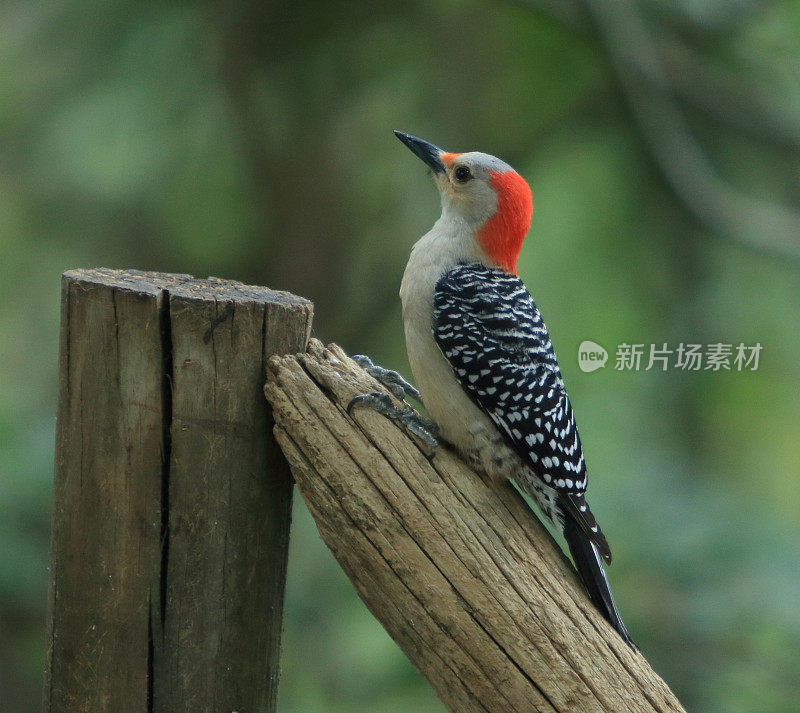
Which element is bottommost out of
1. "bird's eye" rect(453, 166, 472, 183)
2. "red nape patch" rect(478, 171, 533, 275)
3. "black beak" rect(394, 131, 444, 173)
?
"red nape patch" rect(478, 171, 533, 275)

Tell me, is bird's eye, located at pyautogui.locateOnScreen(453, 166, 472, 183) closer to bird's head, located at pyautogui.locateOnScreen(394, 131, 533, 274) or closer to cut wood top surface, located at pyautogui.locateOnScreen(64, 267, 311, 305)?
bird's head, located at pyautogui.locateOnScreen(394, 131, 533, 274)

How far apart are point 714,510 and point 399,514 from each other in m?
3.34

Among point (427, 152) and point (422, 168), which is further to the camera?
point (422, 168)

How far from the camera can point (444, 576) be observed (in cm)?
248

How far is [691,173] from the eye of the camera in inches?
251

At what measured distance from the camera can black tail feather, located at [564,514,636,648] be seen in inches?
106

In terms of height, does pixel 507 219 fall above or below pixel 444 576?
above

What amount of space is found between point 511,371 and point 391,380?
44cm

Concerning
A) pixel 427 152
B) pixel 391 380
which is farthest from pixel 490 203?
pixel 391 380

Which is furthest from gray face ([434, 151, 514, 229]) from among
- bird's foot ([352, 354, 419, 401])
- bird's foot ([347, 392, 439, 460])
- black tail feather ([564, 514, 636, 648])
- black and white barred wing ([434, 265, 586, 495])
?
black tail feather ([564, 514, 636, 648])

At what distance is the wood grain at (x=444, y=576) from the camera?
2439 millimetres

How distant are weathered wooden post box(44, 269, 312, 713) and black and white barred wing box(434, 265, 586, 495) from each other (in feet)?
2.56

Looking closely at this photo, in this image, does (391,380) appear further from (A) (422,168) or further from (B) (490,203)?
(A) (422,168)

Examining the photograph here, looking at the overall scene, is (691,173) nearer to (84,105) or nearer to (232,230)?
(232,230)
